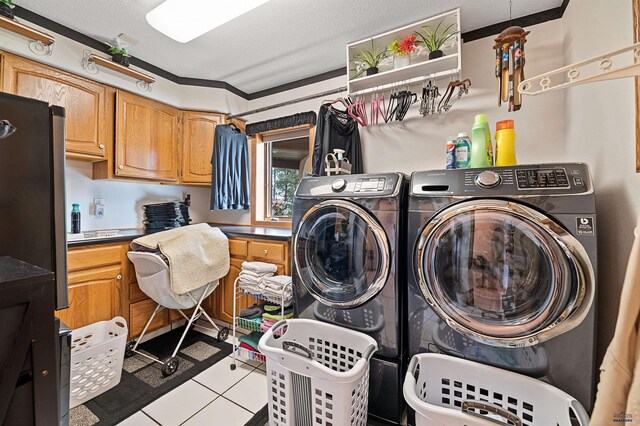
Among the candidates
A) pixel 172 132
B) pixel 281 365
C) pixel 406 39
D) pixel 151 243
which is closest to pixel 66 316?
pixel 151 243

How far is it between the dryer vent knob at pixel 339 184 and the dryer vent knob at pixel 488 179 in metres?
0.64

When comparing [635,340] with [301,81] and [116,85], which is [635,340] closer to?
[301,81]

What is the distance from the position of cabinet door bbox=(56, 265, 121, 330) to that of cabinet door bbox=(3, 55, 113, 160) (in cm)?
94

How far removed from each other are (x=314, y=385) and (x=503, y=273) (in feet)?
2.98

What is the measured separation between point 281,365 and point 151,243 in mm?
1329

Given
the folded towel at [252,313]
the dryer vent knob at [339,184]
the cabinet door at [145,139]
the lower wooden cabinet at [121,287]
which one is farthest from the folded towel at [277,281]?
the cabinet door at [145,139]

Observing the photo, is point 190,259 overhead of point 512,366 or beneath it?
overhead

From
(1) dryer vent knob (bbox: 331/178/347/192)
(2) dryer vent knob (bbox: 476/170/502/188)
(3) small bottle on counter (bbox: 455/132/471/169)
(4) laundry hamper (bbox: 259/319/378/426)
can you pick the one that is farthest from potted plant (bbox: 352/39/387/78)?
(4) laundry hamper (bbox: 259/319/378/426)

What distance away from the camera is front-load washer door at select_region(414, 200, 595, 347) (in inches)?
37.6

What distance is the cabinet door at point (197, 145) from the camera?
9.08 feet

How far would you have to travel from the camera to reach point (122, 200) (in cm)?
255

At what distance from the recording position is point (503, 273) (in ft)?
3.59

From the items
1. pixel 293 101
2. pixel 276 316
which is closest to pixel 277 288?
pixel 276 316

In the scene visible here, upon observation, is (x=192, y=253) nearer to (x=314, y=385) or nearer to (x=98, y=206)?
(x=98, y=206)
